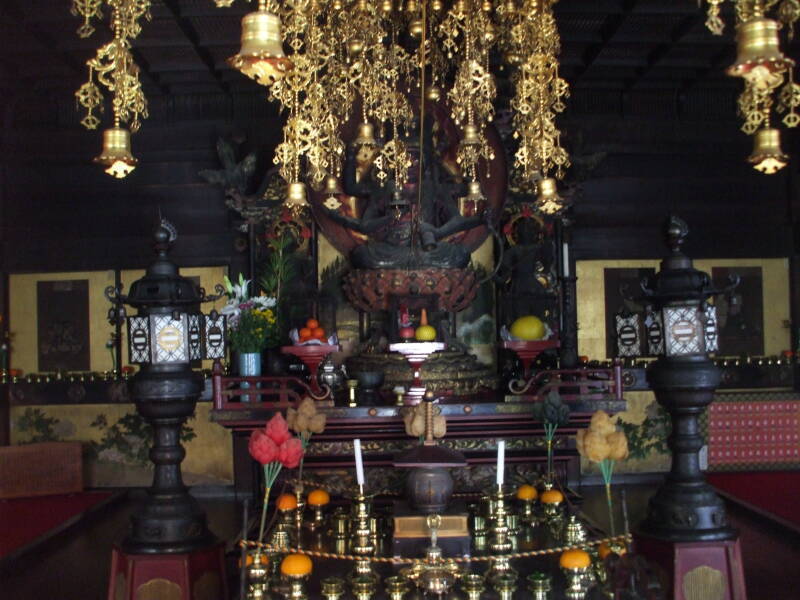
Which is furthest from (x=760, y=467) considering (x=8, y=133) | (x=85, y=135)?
(x=8, y=133)

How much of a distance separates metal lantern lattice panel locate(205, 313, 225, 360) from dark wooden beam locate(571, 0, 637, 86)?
330 centimetres

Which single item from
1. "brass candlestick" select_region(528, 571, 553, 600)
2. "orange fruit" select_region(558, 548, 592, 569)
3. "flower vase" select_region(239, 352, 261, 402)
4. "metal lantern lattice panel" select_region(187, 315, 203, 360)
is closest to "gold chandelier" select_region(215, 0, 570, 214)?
"metal lantern lattice panel" select_region(187, 315, 203, 360)

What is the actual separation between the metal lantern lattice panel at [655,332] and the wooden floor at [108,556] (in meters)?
1.30

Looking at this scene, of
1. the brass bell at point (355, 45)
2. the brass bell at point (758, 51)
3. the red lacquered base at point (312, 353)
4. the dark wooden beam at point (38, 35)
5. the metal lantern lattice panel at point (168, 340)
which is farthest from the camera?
the red lacquered base at point (312, 353)

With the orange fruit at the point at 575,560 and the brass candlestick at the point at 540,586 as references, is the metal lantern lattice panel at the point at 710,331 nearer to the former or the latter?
the orange fruit at the point at 575,560

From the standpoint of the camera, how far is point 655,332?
4156 millimetres

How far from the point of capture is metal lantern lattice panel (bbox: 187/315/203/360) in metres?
4.09

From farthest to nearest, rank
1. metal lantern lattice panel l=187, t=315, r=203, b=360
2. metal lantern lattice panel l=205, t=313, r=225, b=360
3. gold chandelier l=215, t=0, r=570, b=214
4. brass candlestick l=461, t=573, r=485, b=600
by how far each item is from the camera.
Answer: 1. gold chandelier l=215, t=0, r=570, b=214
2. metal lantern lattice panel l=205, t=313, r=225, b=360
3. metal lantern lattice panel l=187, t=315, r=203, b=360
4. brass candlestick l=461, t=573, r=485, b=600

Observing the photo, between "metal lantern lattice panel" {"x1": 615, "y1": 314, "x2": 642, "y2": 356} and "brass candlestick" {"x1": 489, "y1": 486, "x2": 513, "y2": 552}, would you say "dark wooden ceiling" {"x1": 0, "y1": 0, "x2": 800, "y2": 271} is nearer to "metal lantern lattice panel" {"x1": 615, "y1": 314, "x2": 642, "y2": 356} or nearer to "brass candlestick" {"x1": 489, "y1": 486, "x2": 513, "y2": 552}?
"metal lantern lattice panel" {"x1": 615, "y1": 314, "x2": 642, "y2": 356}

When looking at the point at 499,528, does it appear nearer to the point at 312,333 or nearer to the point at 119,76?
the point at 119,76

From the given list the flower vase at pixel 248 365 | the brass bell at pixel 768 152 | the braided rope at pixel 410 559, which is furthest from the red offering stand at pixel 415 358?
the brass bell at pixel 768 152

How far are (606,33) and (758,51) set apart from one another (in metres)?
3.77

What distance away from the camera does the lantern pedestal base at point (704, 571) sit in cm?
379

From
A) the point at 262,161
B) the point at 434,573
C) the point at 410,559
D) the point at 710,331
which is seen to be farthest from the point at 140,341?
the point at 262,161
